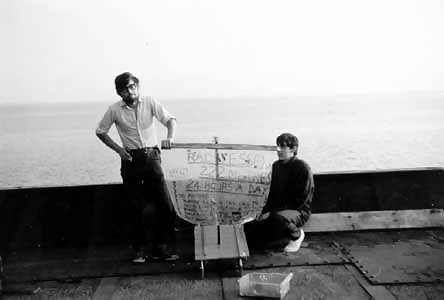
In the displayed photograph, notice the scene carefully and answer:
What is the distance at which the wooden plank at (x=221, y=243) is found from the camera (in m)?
3.35

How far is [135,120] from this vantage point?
11.6 ft

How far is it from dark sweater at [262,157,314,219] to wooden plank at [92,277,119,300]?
56.4 inches

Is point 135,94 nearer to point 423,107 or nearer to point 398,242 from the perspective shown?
point 398,242

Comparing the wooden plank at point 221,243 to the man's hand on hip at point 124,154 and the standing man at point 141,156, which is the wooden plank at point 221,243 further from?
the man's hand on hip at point 124,154

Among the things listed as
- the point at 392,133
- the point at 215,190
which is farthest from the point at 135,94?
the point at 392,133

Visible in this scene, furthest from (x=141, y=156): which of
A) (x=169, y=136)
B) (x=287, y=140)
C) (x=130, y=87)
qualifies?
(x=287, y=140)

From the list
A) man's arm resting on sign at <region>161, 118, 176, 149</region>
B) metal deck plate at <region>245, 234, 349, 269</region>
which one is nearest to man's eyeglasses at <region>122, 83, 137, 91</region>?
man's arm resting on sign at <region>161, 118, 176, 149</region>

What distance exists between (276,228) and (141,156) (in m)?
1.30

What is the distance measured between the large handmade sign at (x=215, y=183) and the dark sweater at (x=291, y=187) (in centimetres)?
28

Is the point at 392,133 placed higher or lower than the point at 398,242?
higher

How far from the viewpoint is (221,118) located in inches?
244

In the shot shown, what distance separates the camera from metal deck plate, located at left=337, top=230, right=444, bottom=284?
3.24 meters

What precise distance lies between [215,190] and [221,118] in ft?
8.99

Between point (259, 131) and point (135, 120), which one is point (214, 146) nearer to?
→ point (135, 120)
